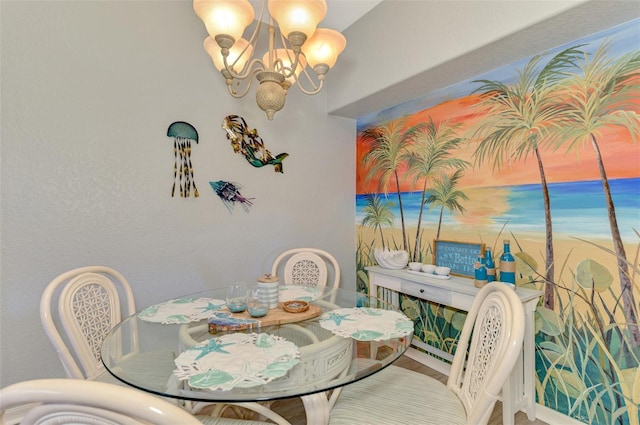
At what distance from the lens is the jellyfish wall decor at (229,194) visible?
96.3 inches

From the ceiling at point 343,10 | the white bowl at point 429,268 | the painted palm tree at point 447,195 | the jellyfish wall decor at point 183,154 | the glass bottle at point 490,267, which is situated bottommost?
the white bowl at point 429,268

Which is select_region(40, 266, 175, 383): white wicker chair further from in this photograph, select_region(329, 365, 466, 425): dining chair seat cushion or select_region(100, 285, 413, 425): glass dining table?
select_region(329, 365, 466, 425): dining chair seat cushion

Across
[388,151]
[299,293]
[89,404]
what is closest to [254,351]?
[89,404]

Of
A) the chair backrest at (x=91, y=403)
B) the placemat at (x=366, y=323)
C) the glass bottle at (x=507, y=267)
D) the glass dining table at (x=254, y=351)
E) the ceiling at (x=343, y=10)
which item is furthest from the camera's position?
the ceiling at (x=343, y=10)

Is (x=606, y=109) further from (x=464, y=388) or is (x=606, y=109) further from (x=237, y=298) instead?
(x=237, y=298)

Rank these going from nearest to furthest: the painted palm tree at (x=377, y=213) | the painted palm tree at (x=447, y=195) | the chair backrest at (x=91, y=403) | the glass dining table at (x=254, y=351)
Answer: the chair backrest at (x=91, y=403)
the glass dining table at (x=254, y=351)
the painted palm tree at (x=447, y=195)
the painted palm tree at (x=377, y=213)

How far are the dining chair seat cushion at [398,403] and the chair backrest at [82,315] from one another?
88 cm

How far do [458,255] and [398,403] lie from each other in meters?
1.37

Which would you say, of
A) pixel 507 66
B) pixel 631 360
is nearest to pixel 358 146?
pixel 507 66

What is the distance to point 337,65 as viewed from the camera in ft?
9.27

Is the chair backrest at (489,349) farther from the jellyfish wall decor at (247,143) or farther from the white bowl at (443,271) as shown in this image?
the jellyfish wall decor at (247,143)

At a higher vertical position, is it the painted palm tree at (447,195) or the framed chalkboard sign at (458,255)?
the painted palm tree at (447,195)

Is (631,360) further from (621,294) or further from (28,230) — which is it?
(28,230)

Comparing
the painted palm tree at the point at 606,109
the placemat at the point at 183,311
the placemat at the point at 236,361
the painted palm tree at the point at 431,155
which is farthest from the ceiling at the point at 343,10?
the placemat at the point at 236,361
